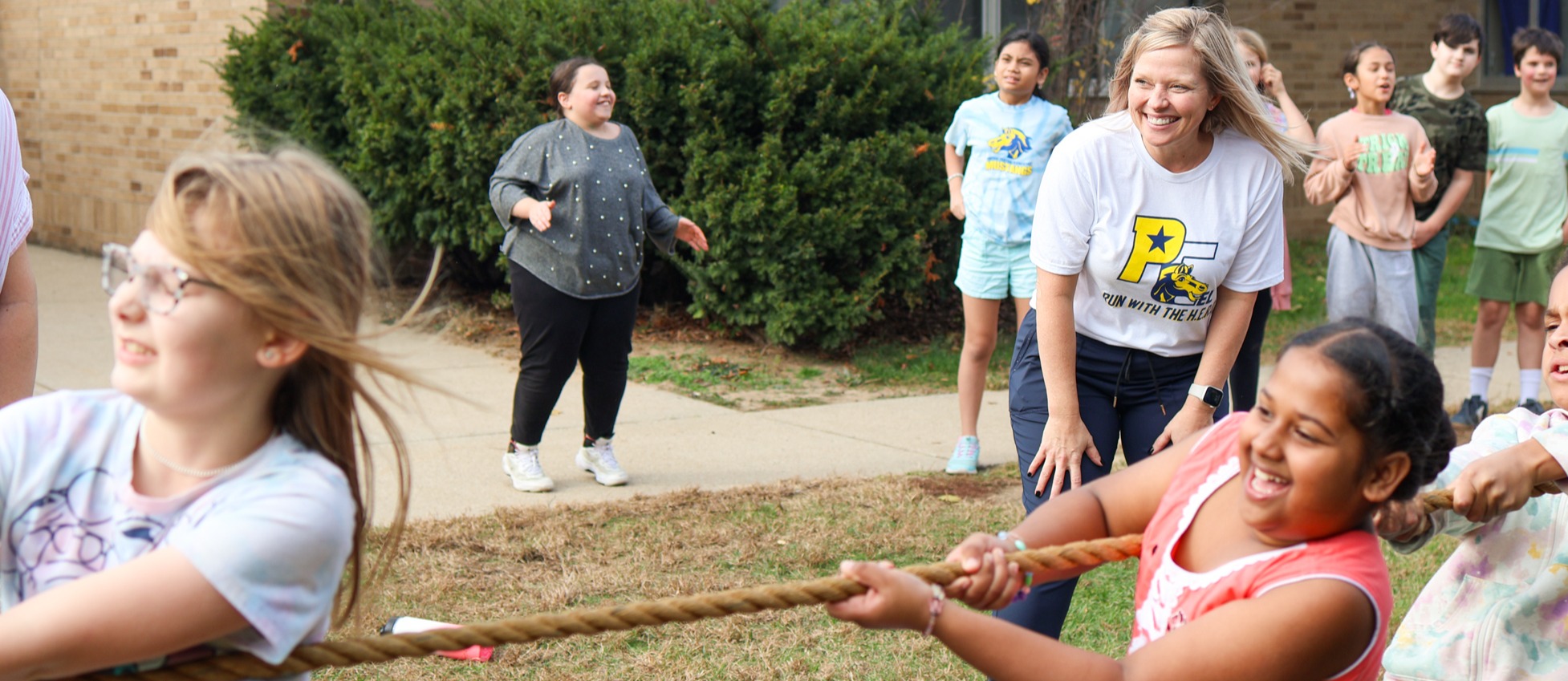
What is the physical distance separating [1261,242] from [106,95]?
11.8 m

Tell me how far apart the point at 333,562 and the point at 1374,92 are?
6220 mm

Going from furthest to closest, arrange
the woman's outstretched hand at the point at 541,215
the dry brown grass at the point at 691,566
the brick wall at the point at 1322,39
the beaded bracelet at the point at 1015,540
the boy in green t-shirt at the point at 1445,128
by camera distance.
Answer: the brick wall at the point at 1322,39 < the boy in green t-shirt at the point at 1445,128 < the woman's outstretched hand at the point at 541,215 < the dry brown grass at the point at 691,566 < the beaded bracelet at the point at 1015,540

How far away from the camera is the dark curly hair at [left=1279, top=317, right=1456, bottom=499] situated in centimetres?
183

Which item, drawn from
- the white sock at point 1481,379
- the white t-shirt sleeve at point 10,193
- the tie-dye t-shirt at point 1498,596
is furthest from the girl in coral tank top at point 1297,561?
the white sock at point 1481,379

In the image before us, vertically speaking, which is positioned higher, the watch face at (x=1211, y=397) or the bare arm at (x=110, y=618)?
the bare arm at (x=110, y=618)

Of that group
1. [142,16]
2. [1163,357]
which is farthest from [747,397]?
[142,16]

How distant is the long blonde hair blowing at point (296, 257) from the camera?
1597 millimetres

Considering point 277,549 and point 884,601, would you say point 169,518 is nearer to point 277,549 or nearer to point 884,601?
point 277,549

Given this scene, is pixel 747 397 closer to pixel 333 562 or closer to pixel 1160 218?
pixel 1160 218

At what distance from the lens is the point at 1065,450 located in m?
3.23

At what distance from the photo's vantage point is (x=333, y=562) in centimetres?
162

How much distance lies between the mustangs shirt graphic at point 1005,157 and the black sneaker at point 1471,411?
2.55m

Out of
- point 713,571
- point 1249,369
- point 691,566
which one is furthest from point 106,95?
point 1249,369

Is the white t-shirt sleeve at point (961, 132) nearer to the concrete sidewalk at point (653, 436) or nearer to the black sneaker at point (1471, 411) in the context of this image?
the concrete sidewalk at point (653, 436)
